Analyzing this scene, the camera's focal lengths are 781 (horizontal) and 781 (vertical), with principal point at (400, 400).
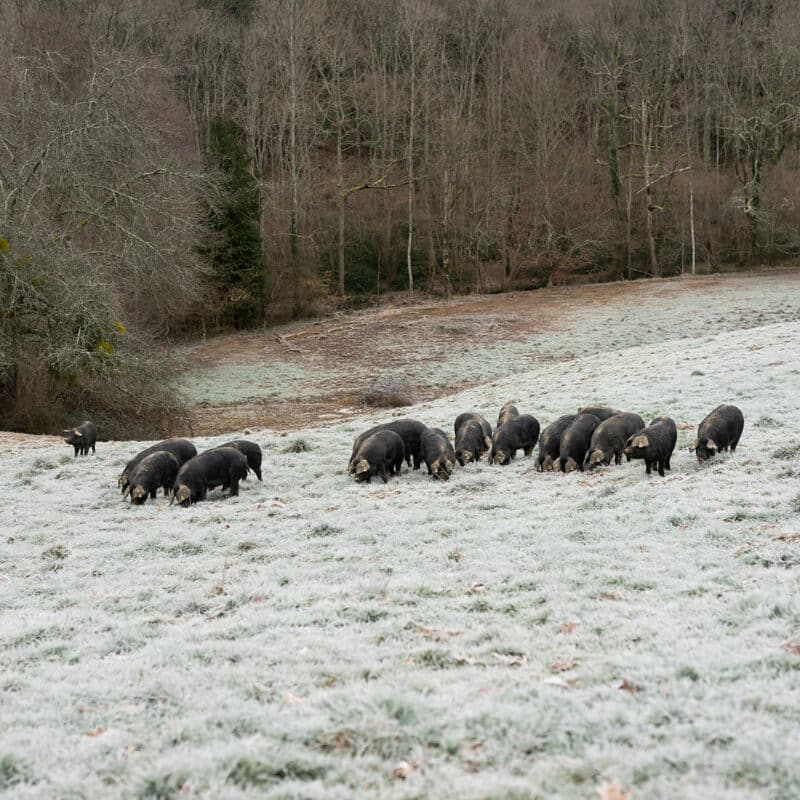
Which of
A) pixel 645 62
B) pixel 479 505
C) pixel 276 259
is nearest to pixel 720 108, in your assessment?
pixel 645 62

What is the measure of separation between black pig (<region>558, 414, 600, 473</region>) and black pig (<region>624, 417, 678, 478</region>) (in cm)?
97

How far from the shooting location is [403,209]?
155 ft

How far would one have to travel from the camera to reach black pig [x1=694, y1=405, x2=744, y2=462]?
10.1 meters

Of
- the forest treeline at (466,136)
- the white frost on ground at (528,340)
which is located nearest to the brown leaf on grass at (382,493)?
the white frost on ground at (528,340)

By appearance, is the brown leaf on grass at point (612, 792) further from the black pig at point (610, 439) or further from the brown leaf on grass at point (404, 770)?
the black pig at point (610, 439)

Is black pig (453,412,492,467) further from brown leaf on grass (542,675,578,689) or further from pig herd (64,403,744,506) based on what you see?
brown leaf on grass (542,675,578,689)

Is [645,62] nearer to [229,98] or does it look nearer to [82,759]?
[229,98]

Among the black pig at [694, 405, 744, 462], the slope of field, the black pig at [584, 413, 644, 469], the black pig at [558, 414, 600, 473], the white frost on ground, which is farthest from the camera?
the white frost on ground

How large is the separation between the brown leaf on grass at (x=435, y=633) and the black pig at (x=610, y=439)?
5.61m

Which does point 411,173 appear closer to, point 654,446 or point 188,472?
point 188,472

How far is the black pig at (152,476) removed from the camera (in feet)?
34.8

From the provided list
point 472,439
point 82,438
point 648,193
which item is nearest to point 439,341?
point 648,193

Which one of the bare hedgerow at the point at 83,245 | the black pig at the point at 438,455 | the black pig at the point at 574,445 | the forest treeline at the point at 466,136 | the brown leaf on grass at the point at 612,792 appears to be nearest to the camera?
the brown leaf on grass at the point at 612,792

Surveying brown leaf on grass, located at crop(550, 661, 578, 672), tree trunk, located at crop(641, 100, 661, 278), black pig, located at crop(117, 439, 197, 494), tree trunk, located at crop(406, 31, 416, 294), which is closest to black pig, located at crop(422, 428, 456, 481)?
black pig, located at crop(117, 439, 197, 494)
